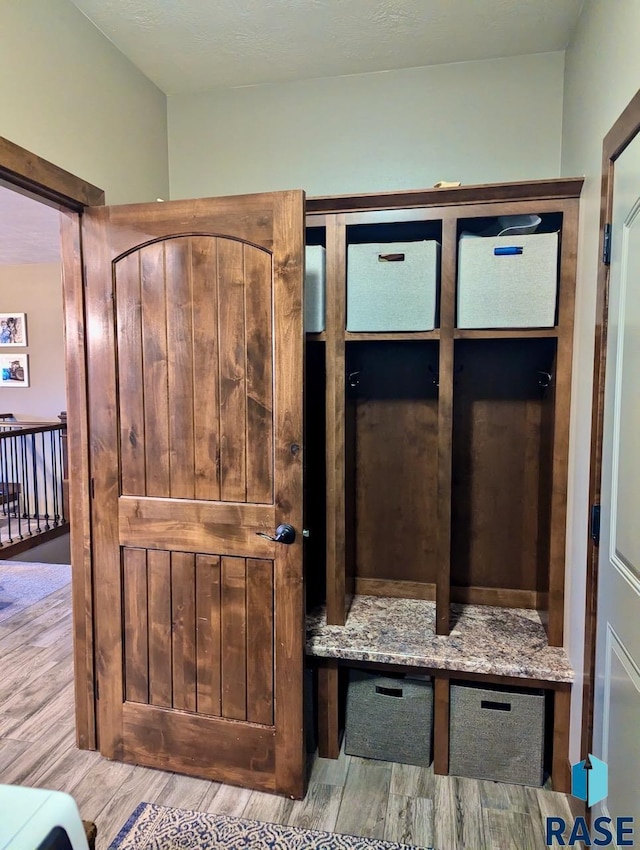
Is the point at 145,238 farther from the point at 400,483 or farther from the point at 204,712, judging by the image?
the point at 204,712

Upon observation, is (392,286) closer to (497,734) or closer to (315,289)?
(315,289)

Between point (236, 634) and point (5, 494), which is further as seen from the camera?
point (5, 494)

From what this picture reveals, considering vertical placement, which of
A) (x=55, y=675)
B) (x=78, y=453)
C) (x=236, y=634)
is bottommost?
(x=55, y=675)

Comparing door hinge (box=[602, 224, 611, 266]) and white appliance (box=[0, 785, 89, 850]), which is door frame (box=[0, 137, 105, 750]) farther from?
door hinge (box=[602, 224, 611, 266])

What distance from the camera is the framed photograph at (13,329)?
6.30 m

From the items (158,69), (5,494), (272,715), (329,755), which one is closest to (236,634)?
(272,715)

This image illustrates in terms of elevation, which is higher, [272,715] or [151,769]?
[272,715]

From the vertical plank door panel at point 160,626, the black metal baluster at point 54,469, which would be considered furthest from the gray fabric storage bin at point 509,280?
the black metal baluster at point 54,469

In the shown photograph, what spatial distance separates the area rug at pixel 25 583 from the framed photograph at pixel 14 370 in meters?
2.47

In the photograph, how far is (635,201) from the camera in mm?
1342

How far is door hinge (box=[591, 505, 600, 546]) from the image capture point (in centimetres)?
163

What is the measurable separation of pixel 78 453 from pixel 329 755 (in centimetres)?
160

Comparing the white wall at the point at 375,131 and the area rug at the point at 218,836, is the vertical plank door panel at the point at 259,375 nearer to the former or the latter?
the white wall at the point at 375,131

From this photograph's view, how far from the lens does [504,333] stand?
2.02 meters
